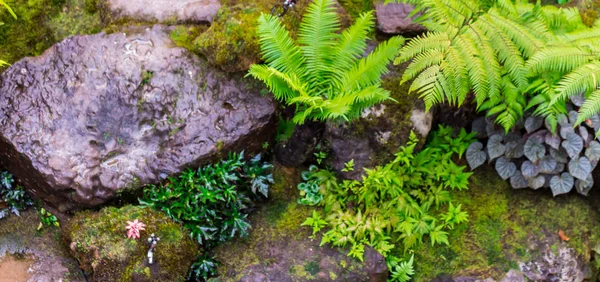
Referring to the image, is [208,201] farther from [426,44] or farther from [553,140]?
[553,140]

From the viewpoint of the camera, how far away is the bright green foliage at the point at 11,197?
16.7 feet

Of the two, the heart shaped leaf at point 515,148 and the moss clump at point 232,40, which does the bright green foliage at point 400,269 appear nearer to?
the heart shaped leaf at point 515,148

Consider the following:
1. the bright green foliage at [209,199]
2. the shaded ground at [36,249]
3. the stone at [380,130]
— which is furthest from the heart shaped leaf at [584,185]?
the shaded ground at [36,249]

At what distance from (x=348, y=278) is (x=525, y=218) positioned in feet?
6.39

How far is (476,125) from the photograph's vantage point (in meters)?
5.42

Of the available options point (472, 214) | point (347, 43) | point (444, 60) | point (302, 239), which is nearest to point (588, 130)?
point (472, 214)

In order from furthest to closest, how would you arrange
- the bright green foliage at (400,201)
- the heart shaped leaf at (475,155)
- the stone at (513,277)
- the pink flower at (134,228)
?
the heart shaped leaf at (475,155)
the bright green foliage at (400,201)
the stone at (513,277)
the pink flower at (134,228)

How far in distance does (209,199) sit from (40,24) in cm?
258

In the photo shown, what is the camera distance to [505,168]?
5301 mm

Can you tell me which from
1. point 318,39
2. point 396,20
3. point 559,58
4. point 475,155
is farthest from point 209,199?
point 559,58

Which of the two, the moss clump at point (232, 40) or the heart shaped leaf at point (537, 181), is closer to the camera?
the moss clump at point (232, 40)

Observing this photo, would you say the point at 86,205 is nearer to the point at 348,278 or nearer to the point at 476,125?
the point at 348,278

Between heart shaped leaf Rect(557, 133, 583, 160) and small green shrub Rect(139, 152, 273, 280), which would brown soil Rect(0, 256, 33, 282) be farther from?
heart shaped leaf Rect(557, 133, 583, 160)

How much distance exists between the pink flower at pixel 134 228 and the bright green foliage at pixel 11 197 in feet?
4.23
